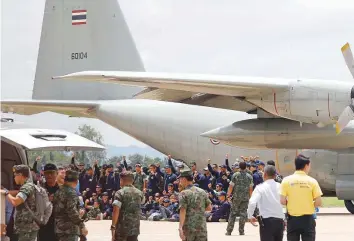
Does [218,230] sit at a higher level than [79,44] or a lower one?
lower

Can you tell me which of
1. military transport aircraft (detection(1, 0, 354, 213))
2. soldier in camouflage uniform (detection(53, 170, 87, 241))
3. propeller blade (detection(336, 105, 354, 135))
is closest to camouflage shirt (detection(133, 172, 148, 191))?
military transport aircraft (detection(1, 0, 354, 213))

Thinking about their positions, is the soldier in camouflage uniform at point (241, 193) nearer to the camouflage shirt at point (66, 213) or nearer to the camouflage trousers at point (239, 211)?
the camouflage trousers at point (239, 211)

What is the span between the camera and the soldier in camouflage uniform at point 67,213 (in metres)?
8.88

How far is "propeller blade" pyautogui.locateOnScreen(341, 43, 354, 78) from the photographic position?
15.3 m

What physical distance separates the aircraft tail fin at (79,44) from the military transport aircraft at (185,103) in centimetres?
3

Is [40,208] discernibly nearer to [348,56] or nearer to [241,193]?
[241,193]

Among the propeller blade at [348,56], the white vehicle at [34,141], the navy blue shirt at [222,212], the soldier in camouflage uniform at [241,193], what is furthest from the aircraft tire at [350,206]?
the white vehicle at [34,141]

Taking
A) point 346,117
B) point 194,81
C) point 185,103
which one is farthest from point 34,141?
point 185,103

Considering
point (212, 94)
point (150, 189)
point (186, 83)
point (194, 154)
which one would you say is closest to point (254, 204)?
point (186, 83)

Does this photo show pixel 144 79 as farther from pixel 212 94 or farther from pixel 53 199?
pixel 53 199

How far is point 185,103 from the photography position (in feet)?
61.5

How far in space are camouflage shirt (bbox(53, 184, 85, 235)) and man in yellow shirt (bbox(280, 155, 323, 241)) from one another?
8.15 feet

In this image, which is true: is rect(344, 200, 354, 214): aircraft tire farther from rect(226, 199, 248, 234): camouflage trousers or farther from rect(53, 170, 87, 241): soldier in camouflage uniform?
rect(53, 170, 87, 241): soldier in camouflage uniform

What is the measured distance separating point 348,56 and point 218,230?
14.9 ft
